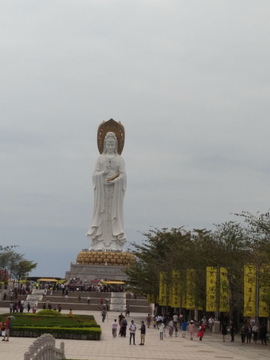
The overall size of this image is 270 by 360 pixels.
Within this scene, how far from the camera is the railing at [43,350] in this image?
1258 centimetres

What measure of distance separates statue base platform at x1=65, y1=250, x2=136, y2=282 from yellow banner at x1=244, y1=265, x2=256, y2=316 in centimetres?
3073

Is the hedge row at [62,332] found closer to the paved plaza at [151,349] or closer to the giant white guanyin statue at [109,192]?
the paved plaza at [151,349]

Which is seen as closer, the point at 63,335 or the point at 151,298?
the point at 63,335

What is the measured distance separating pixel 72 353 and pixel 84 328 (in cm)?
574

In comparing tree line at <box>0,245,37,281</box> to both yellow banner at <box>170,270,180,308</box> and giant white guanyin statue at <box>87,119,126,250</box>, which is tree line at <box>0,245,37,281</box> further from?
yellow banner at <box>170,270,180,308</box>

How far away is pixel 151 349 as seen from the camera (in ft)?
75.7

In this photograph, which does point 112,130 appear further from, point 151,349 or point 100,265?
point 151,349

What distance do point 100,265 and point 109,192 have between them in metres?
7.91

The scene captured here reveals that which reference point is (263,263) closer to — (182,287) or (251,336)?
(251,336)

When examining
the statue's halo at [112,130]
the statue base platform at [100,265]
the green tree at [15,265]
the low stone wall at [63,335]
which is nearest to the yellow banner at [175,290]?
the low stone wall at [63,335]

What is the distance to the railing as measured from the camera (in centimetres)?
1258

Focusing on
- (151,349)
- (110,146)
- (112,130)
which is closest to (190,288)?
(151,349)

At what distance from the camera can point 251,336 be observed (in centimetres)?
2870

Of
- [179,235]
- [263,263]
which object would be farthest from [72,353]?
[179,235]
